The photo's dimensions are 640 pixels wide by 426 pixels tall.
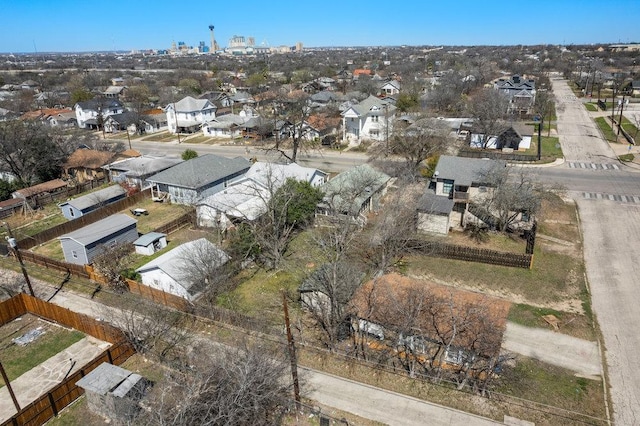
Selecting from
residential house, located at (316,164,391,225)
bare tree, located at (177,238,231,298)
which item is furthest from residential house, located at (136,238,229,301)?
residential house, located at (316,164,391,225)

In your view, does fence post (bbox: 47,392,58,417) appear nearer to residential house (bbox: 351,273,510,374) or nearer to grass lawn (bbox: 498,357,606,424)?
residential house (bbox: 351,273,510,374)

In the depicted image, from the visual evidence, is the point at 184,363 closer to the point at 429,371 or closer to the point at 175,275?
the point at 175,275

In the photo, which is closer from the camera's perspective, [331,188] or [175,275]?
[175,275]

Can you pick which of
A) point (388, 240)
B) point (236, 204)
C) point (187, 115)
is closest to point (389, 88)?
point (187, 115)

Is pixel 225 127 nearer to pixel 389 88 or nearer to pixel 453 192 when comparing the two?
pixel 453 192

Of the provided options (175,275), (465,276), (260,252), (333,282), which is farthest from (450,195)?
(175,275)
